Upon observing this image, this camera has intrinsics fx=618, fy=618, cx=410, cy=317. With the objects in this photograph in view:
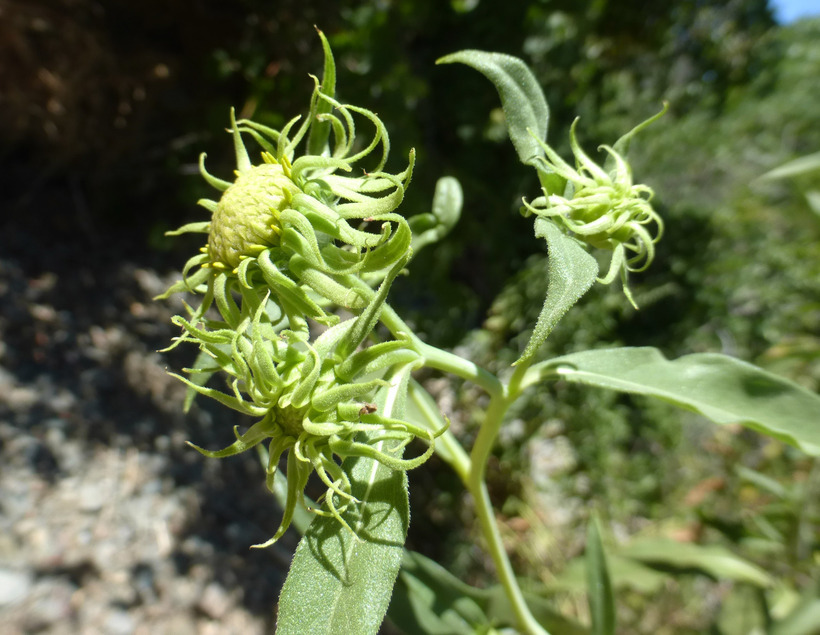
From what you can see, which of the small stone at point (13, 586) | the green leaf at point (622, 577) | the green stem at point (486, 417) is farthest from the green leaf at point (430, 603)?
the small stone at point (13, 586)

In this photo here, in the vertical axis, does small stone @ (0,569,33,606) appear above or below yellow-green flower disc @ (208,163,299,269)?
below

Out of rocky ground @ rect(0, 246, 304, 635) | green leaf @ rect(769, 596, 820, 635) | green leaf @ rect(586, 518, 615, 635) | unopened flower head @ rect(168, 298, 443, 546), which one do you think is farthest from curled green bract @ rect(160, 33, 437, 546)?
rocky ground @ rect(0, 246, 304, 635)

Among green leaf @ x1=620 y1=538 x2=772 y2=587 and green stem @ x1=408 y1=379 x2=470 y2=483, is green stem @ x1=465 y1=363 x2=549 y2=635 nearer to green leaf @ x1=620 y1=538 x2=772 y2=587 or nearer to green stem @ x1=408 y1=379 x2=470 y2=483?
green stem @ x1=408 y1=379 x2=470 y2=483

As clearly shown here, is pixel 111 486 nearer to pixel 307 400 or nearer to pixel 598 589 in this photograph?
pixel 598 589

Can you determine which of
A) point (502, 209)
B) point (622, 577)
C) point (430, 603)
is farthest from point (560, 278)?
point (502, 209)

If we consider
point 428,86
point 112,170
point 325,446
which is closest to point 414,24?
point 428,86

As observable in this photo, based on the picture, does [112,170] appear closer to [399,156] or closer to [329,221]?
[399,156]
